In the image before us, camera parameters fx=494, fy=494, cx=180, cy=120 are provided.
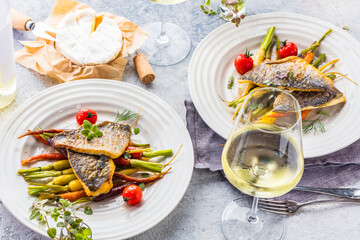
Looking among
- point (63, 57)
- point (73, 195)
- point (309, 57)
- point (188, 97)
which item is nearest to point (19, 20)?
point (63, 57)

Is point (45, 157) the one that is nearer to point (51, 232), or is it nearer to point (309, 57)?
point (51, 232)

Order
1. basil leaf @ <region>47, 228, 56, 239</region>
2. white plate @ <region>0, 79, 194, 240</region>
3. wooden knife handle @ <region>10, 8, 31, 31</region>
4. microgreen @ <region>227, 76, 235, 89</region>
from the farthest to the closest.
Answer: wooden knife handle @ <region>10, 8, 31, 31</region>, microgreen @ <region>227, 76, 235, 89</region>, white plate @ <region>0, 79, 194, 240</region>, basil leaf @ <region>47, 228, 56, 239</region>

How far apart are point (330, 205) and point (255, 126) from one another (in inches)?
32.9

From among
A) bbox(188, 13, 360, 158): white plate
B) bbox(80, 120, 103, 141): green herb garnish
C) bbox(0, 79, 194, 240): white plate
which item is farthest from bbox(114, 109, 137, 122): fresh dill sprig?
bbox(188, 13, 360, 158): white plate

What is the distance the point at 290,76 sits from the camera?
246cm

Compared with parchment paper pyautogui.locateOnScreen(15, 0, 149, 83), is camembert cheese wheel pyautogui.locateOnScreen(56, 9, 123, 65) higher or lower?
higher

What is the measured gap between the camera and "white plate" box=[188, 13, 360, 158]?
236 centimetres

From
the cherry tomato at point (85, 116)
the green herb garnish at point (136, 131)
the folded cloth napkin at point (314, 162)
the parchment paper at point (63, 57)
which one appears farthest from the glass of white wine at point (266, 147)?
the parchment paper at point (63, 57)

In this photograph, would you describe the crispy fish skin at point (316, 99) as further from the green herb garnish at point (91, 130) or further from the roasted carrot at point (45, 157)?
the roasted carrot at point (45, 157)

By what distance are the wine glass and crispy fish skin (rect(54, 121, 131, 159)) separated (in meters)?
0.66

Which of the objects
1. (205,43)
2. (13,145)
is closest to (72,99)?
(13,145)

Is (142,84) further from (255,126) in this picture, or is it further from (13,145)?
(255,126)

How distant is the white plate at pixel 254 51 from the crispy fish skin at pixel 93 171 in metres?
0.54

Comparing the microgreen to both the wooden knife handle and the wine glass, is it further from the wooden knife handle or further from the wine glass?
the wooden knife handle
